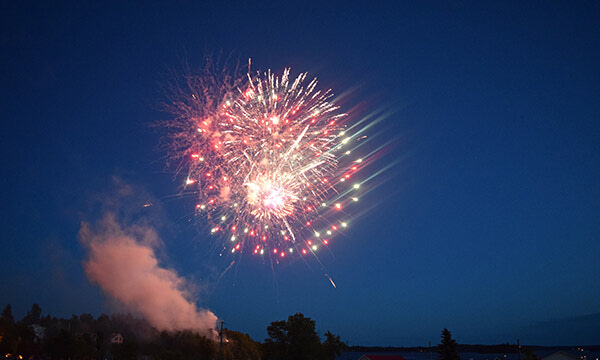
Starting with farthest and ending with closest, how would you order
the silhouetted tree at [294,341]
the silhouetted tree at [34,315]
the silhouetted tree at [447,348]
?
the silhouetted tree at [34,315] < the silhouetted tree at [294,341] < the silhouetted tree at [447,348]

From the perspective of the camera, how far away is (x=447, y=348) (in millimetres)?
39625

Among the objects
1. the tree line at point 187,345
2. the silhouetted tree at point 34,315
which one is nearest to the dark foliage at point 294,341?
the tree line at point 187,345

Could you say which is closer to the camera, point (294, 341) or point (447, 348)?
point (447, 348)

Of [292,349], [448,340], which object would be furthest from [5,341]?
[448,340]

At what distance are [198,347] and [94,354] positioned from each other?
18.4 meters

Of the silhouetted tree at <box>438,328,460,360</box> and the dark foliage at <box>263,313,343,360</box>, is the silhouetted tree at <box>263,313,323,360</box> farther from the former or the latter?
the silhouetted tree at <box>438,328,460,360</box>

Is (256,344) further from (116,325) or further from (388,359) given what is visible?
(116,325)

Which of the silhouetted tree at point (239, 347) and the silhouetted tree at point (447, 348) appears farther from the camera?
the silhouetted tree at point (239, 347)

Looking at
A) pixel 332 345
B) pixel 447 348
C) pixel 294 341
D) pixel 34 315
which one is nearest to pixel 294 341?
pixel 294 341

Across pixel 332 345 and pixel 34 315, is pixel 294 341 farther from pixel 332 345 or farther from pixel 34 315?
pixel 34 315

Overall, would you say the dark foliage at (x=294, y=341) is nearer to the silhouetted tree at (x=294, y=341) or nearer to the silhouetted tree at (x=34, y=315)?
the silhouetted tree at (x=294, y=341)

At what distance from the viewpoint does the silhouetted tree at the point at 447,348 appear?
3934 centimetres

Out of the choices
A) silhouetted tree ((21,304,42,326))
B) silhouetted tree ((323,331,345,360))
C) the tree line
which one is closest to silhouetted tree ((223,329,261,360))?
the tree line

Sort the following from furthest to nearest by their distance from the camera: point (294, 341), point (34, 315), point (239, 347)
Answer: point (34, 315)
point (239, 347)
point (294, 341)
